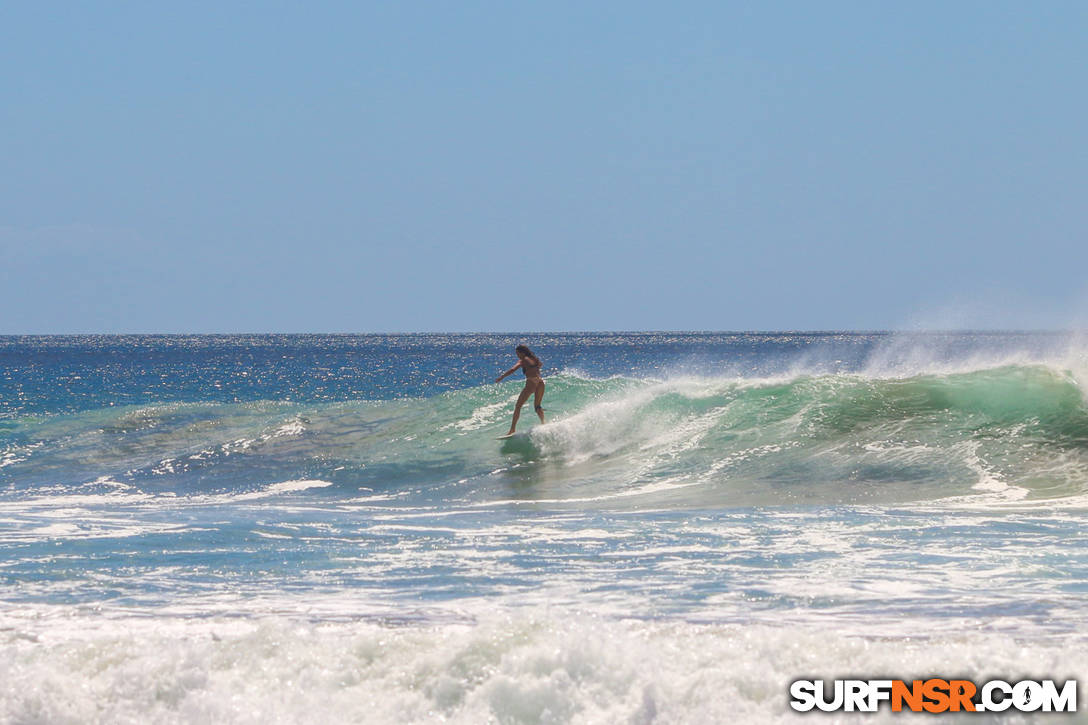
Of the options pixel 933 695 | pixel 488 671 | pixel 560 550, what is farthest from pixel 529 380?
pixel 933 695

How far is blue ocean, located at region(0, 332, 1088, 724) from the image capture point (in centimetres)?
514

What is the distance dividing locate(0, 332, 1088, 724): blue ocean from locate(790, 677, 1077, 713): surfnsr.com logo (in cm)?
11

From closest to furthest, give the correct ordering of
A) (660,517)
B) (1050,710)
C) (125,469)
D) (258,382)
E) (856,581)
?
(1050,710)
(856,581)
(660,517)
(125,469)
(258,382)

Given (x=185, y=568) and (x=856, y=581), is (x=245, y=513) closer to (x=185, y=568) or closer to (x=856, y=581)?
(x=185, y=568)

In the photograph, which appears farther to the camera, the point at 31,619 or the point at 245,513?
the point at 245,513

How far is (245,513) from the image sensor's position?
12102mm

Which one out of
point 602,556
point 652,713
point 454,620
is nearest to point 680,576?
point 602,556

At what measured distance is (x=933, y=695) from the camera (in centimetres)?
480

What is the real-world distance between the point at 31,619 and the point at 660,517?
6287 millimetres

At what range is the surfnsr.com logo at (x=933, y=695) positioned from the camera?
4672mm

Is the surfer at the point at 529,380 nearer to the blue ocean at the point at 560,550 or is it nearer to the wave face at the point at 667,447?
the wave face at the point at 667,447

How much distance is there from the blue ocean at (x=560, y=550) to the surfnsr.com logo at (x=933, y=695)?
114mm

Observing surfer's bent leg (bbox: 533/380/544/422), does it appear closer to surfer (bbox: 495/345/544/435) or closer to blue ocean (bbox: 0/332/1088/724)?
surfer (bbox: 495/345/544/435)

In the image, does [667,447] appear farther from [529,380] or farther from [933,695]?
[933,695]
